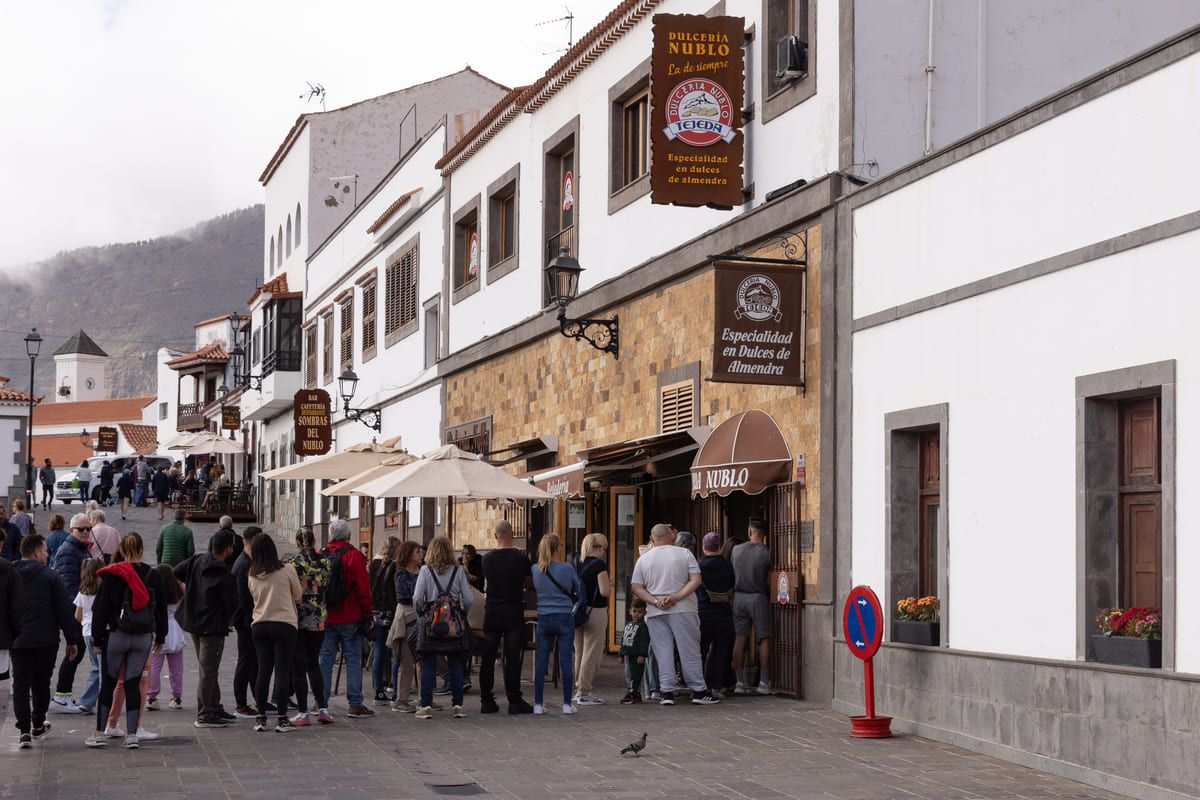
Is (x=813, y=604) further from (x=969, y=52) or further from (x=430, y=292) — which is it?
(x=430, y=292)

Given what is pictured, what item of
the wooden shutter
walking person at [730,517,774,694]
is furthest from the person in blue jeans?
the wooden shutter

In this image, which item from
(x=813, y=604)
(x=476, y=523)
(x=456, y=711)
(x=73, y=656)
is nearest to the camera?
(x=73, y=656)

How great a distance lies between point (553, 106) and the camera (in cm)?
2255

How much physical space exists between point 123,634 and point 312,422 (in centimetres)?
2325

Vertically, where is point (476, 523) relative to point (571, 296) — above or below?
below

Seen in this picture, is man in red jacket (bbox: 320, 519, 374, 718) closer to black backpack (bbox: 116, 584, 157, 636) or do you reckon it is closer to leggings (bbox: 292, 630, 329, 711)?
leggings (bbox: 292, 630, 329, 711)

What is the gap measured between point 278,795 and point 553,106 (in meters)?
14.7

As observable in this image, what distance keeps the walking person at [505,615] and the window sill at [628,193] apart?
621 centimetres

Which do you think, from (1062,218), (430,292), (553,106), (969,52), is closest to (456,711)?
(1062,218)

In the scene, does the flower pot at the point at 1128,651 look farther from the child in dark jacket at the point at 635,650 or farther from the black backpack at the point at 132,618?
the black backpack at the point at 132,618

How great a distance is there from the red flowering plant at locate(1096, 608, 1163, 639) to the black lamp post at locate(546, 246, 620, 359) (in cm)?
948

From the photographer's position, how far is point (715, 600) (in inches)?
591

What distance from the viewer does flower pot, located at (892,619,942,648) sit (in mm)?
12672

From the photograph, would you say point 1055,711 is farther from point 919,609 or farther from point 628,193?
point 628,193
